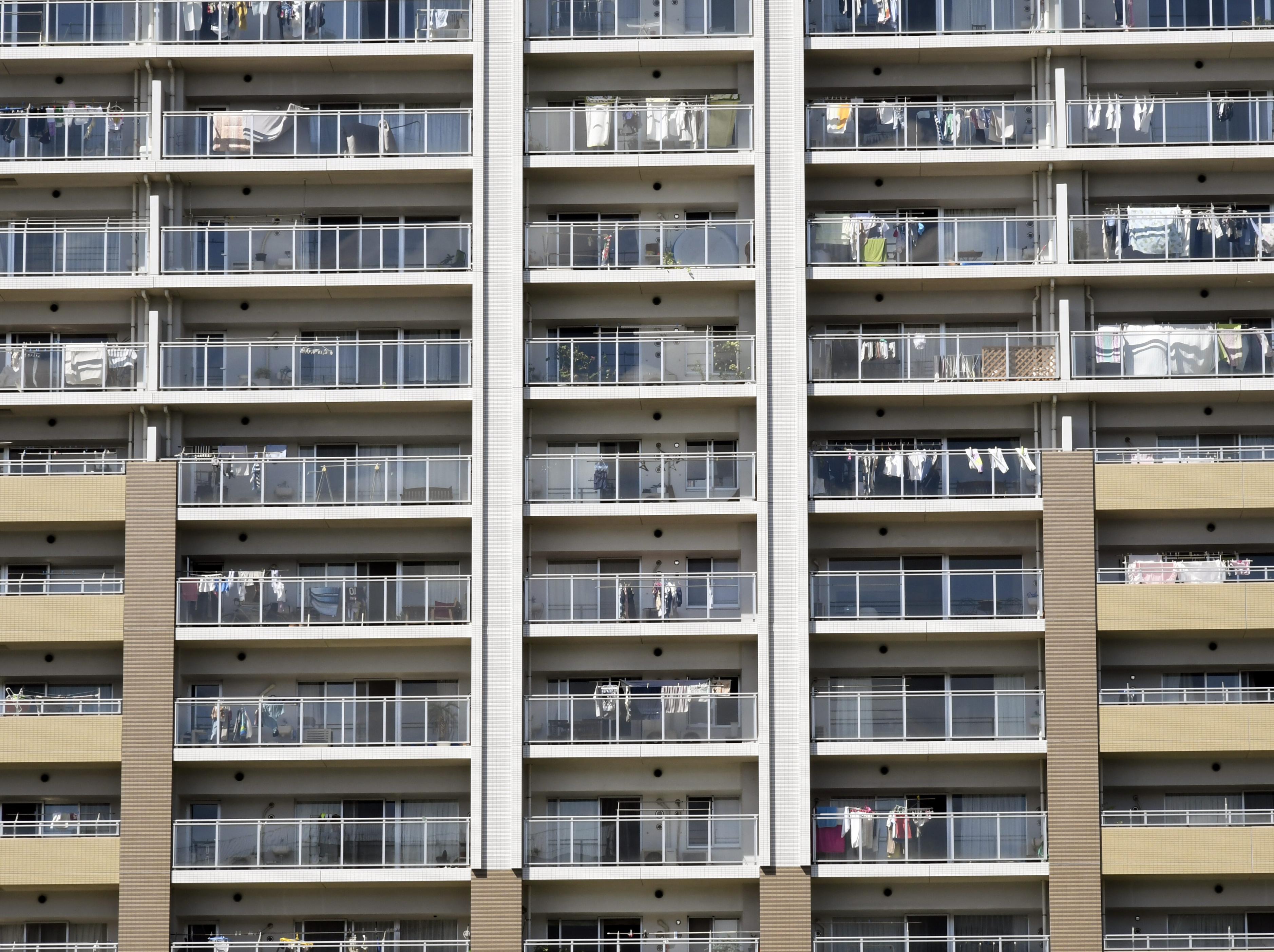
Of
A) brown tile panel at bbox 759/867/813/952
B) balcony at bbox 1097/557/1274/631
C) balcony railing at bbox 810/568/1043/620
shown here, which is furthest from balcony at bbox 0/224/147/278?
balcony at bbox 1097/557/1274/631

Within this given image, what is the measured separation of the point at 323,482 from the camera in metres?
38.3

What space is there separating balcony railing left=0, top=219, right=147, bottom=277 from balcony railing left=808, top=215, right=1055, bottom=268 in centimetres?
1248

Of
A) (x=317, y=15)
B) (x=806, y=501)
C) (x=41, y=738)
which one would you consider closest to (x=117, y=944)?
(x=41, y=738)

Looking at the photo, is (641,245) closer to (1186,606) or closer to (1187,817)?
(1186,606)

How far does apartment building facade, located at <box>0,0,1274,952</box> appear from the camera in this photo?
3712 cm

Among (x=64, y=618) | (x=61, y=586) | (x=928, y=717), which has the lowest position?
(x=928, y=717)

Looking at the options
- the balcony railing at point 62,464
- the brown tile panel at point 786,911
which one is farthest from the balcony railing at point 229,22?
the brown tile panel at point 786,911

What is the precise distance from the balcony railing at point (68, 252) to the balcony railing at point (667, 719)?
1161cm

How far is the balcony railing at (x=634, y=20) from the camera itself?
128 ft

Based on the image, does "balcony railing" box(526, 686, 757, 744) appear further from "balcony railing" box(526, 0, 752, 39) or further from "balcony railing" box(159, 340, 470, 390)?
"balcony railing" box(526, 0, 752, 39)

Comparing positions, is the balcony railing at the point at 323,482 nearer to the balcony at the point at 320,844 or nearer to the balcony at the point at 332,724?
the balcony at the point at 332,724

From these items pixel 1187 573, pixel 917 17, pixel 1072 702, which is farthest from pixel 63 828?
pixel 917 17

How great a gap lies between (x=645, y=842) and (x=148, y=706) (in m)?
8.99

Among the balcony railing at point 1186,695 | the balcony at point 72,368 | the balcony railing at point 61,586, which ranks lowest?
the balcony railing at point 1186,695
